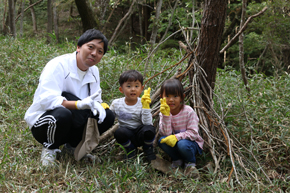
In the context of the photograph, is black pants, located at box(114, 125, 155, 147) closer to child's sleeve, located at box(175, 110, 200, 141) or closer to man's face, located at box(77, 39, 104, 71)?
child's sleeve, located at box(175, 110, 200, 141)

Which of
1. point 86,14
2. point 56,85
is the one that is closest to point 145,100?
point 56,85

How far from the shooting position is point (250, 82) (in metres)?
4.57

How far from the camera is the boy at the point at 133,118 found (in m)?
2.51

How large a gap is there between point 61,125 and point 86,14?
3.95m

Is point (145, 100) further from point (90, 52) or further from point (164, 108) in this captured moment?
point (90, 52)

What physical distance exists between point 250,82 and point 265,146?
1.81m

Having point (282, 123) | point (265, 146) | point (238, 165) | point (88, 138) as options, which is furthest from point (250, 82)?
point (88, 138)

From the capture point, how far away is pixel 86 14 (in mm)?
5652

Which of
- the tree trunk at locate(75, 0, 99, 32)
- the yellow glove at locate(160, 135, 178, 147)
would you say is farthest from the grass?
the tree trunk at locate(75, 0, 99, 32)

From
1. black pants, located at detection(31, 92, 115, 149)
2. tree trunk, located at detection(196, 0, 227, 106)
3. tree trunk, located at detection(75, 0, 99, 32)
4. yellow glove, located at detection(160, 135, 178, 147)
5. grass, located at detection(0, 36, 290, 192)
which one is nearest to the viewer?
grass, located at detection(0, 36, 290, 192)

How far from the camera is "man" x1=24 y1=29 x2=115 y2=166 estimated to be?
7.63ft

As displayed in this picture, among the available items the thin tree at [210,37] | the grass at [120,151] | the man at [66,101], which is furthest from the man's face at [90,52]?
the thin tree at [210,37]

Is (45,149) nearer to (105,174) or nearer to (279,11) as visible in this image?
(105,174)

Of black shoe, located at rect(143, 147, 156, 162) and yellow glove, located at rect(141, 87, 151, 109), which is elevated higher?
yellow glove, located at rect(141, 87, 151, 109)
